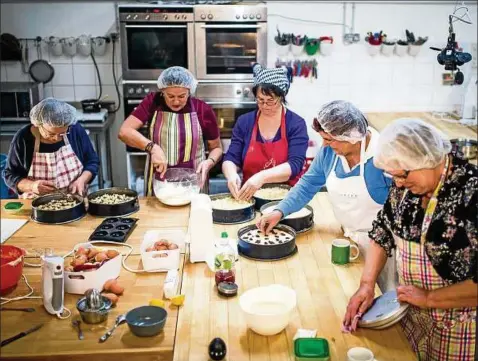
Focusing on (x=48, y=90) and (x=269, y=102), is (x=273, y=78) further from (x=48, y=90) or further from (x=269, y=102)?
(x=48, y=90)

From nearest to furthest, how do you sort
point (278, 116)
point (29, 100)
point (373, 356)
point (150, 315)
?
1. point (373, 356)
2. point (150, 315)
3. point (278, 116)
4. point (29, 100)

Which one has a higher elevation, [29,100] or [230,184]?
[29,100]

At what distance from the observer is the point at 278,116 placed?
3.48 m

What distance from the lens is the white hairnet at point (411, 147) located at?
73.4 inches

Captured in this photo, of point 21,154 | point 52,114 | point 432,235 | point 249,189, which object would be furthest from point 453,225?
point 21,154

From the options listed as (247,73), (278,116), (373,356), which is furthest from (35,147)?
(373,356)

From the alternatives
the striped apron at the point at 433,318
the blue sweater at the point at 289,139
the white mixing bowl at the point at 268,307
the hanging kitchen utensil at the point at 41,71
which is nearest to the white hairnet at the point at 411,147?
the striped apron at the point at 433,318

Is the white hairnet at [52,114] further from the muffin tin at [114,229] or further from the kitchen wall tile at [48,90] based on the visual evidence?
the kitchen wall tile at [48,90]

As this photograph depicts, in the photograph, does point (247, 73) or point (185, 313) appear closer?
point (185, 313)

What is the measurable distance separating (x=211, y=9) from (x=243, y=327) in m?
3.04

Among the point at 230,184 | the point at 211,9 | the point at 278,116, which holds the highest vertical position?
the point at 211,9

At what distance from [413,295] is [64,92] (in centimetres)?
399

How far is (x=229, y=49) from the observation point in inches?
182

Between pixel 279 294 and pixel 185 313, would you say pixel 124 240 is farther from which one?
pixel 279 294
